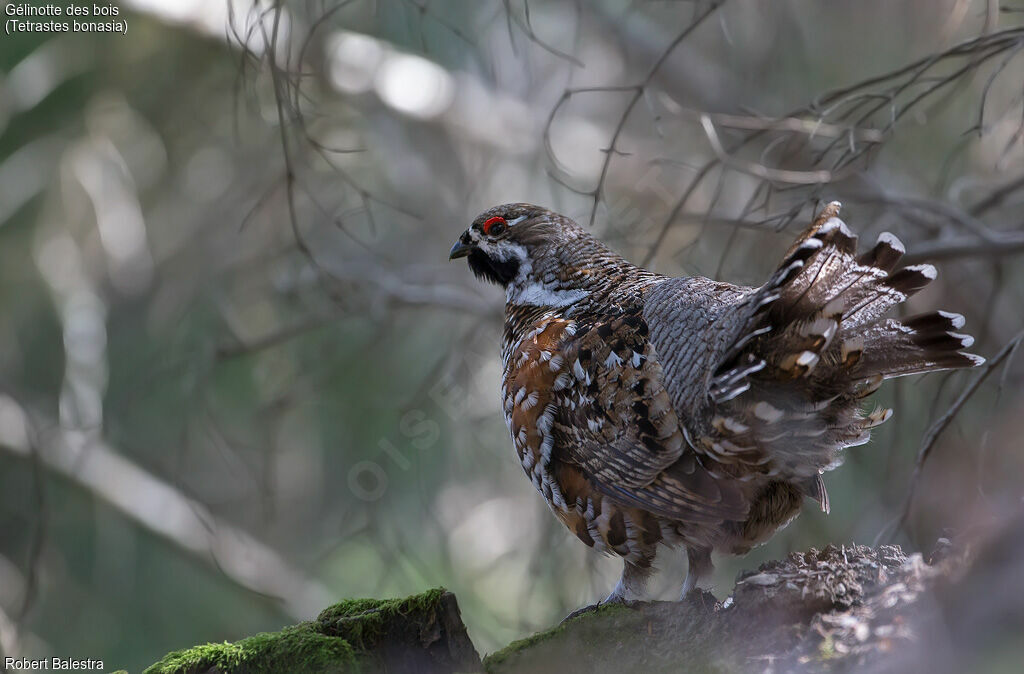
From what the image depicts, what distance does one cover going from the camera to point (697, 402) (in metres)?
3.29

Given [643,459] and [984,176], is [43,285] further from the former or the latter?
[984,176]

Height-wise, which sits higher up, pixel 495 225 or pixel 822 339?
pixel 495 225

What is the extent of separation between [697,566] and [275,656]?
1.75 meters

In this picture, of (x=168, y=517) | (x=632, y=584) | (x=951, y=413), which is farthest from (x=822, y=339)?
(x=168, y=517)

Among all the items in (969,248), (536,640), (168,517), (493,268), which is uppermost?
(168,517)

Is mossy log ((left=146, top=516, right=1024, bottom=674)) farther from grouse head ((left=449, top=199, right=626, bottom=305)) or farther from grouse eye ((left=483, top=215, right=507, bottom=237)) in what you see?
grouse eye ((left=483, top=215, right=507, bottom=237))

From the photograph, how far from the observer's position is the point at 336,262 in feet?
26.0

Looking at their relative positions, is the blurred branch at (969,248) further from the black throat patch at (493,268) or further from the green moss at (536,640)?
the green moss at (536,640)

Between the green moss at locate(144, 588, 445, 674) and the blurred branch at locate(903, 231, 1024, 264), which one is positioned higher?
the blurred branch at locate(903, 231, 1024, 264)

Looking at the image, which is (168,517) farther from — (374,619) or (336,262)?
(374,619)

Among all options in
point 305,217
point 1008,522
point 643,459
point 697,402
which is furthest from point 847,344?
point 305,217

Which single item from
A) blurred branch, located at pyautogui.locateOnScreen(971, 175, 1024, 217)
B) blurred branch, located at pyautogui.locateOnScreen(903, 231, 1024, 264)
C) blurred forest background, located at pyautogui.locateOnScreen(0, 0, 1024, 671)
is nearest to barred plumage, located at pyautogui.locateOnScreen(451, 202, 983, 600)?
blurred branch, located at pyautogui.locateOnScreen(903, 231, 1024, 264)

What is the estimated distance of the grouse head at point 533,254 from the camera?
15.1 ft

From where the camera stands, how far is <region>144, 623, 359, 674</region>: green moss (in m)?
3.04
